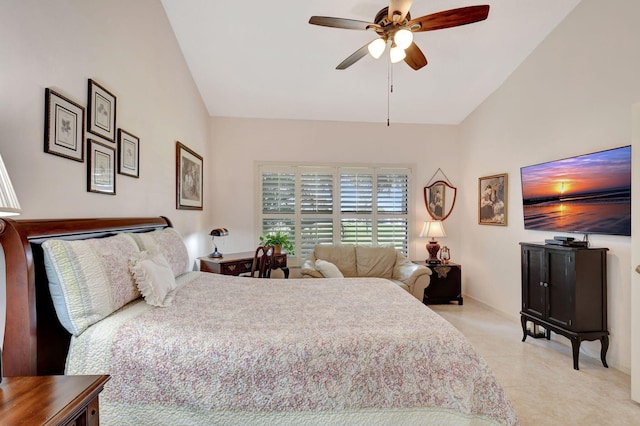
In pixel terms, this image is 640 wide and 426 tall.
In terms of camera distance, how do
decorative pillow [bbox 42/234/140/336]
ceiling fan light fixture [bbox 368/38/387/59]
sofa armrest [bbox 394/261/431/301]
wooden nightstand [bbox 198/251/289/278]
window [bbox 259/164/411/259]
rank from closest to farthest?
decorative pillow [bbox 42/234/140/336], ceiling fan light fixture [bbox 368/38/387/59], wooden nightstand [bbox 198/251/289/278], sofa armrest [bbox 394/261/431/301], window [bbox 259/164/411/259]

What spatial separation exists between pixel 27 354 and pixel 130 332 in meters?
0.38

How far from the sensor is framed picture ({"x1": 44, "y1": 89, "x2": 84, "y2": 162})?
1.70m

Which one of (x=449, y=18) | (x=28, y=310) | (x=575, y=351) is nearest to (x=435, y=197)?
(x=575, y=351)

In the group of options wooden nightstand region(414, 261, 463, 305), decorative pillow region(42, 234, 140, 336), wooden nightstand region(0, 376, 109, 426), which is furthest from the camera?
wooden nightstand region(414, 261, 463, 305)

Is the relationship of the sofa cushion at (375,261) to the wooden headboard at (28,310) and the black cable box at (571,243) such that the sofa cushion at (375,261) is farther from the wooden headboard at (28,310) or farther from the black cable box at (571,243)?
the wooden headboard at (28,310)

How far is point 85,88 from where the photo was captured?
2.03 m

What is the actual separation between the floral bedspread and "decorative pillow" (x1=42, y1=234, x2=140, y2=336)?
0.08 meters

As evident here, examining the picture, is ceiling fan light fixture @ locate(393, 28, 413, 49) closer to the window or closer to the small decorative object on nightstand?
the window

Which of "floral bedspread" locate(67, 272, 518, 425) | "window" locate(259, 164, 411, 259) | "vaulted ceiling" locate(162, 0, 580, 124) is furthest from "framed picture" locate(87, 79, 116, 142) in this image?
"window" locate(259, 164, 411, 259)

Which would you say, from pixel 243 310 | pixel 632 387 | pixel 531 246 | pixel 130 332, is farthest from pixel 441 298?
pixel 130 332

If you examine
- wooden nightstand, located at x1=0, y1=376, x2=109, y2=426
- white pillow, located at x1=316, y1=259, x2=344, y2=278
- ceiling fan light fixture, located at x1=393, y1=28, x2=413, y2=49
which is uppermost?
ceiling fan light fixture, located at x1=393, y1=28, x2=413, y2=49

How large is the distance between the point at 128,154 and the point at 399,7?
2.27 metres

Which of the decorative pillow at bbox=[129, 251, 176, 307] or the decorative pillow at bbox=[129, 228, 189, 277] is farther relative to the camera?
the decorative pillow at bbox=[129, 228, 189, 277]

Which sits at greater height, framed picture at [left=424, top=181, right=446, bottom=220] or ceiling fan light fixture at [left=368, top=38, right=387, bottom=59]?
ceiling fan light fixture at [left=368, top=38, right=387, bottom=59]
